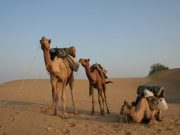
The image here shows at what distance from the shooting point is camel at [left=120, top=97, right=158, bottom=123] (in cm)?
1068

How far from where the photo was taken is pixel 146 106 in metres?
11.3

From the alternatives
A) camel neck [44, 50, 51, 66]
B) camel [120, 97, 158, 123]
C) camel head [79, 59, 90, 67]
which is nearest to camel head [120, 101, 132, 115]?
camel [120, 97, 158, 123]

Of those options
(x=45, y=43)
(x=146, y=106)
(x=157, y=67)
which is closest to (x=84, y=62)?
(x=45, y=43)

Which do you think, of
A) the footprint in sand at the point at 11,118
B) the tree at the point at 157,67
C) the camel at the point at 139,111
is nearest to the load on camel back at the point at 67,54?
the footprint in sand at the point at 11,118

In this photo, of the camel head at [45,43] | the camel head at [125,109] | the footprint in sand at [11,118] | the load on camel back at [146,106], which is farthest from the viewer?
the camel head at [45,43]

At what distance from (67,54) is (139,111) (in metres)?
4.24

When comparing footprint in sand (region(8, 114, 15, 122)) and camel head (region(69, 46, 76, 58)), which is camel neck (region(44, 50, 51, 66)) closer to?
camel head (region(69, 46, 76, 58))

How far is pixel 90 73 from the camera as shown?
46.6ft

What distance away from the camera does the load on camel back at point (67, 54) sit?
43.6ft

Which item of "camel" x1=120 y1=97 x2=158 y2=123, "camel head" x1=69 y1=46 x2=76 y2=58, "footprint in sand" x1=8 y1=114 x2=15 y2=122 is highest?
"camel head" x1=69 y1=46 x2=76 y2=58

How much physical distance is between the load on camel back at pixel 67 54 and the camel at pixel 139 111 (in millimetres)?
3426

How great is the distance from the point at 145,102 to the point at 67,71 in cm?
356

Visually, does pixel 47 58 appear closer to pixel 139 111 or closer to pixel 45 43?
pixel 45 43

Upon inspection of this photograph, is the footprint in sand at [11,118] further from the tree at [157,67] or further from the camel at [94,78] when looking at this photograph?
the tree at [157,67]
